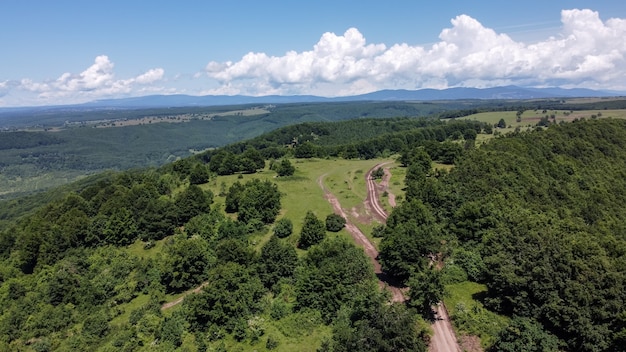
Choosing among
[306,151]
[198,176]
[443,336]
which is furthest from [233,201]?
[306,151]

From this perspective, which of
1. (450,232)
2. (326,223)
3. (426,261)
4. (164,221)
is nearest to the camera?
(426,261)

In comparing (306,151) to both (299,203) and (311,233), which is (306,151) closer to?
(299,203)

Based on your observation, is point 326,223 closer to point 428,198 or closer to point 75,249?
point 428,198

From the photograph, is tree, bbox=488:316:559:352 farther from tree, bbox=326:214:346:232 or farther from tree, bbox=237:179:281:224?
tree, bbox=237:179:281:224

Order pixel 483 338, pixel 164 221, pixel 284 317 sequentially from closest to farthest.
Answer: pixel 483 338
pixel 284 317
pixel 164 221

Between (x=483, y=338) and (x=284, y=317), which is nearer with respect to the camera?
(x=483, y=338)

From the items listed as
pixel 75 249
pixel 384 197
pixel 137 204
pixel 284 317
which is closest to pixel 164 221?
pixel 137 204
